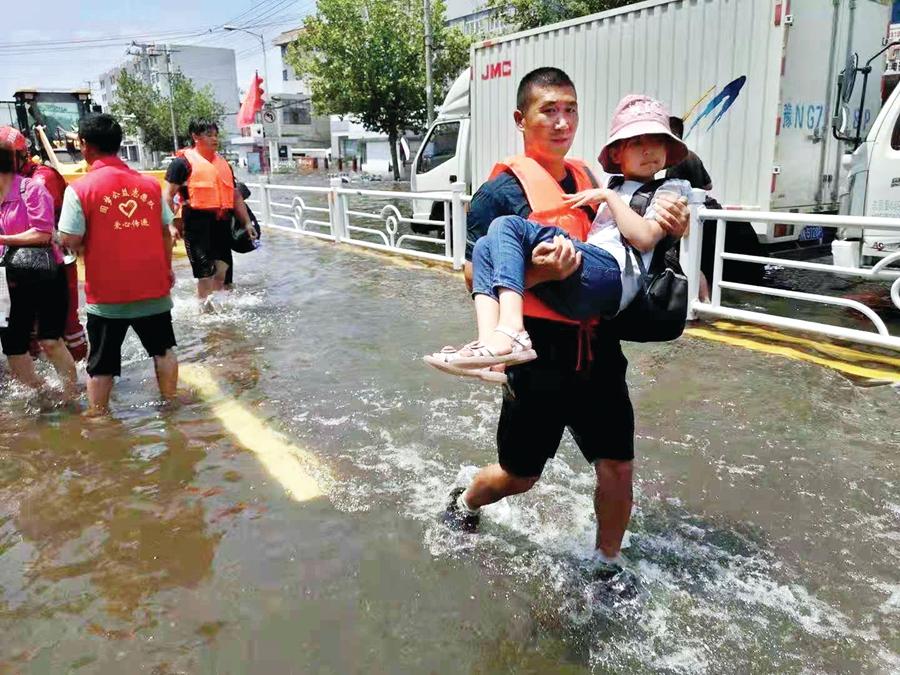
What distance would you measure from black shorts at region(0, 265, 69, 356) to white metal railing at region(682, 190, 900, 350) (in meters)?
4.51

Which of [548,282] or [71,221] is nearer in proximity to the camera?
[548,282]

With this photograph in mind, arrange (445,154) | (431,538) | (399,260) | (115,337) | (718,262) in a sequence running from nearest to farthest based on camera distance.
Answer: (431,538) → (115,337) → (718,262) → (399,260) → (445,154)

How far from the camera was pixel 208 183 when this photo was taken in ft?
22.0

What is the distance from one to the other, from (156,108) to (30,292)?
66668 mm

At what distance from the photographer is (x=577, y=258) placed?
2.06m

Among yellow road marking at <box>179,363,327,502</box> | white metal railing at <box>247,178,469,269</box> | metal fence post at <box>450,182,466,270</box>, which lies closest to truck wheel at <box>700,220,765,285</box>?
white metal railing at <box>247,178,469,269</box>

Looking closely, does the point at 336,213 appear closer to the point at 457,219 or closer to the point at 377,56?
the point at 457,219

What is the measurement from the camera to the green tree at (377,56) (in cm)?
3372

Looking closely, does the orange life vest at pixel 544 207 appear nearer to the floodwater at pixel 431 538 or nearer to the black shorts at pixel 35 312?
the floodwater at pixel 431 538

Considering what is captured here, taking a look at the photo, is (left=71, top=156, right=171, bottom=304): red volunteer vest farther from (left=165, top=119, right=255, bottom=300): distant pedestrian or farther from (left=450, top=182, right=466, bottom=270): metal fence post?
(left=450, top=182, right=466, bottom=270): metal fence post

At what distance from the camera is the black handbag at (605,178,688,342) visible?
225cm

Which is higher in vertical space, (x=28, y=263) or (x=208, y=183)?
(x=208, y=183)

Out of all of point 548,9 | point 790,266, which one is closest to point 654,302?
point 790,266

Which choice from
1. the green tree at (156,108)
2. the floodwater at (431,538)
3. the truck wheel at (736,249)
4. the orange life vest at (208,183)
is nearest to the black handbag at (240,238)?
the orange life vest at (208,183)
